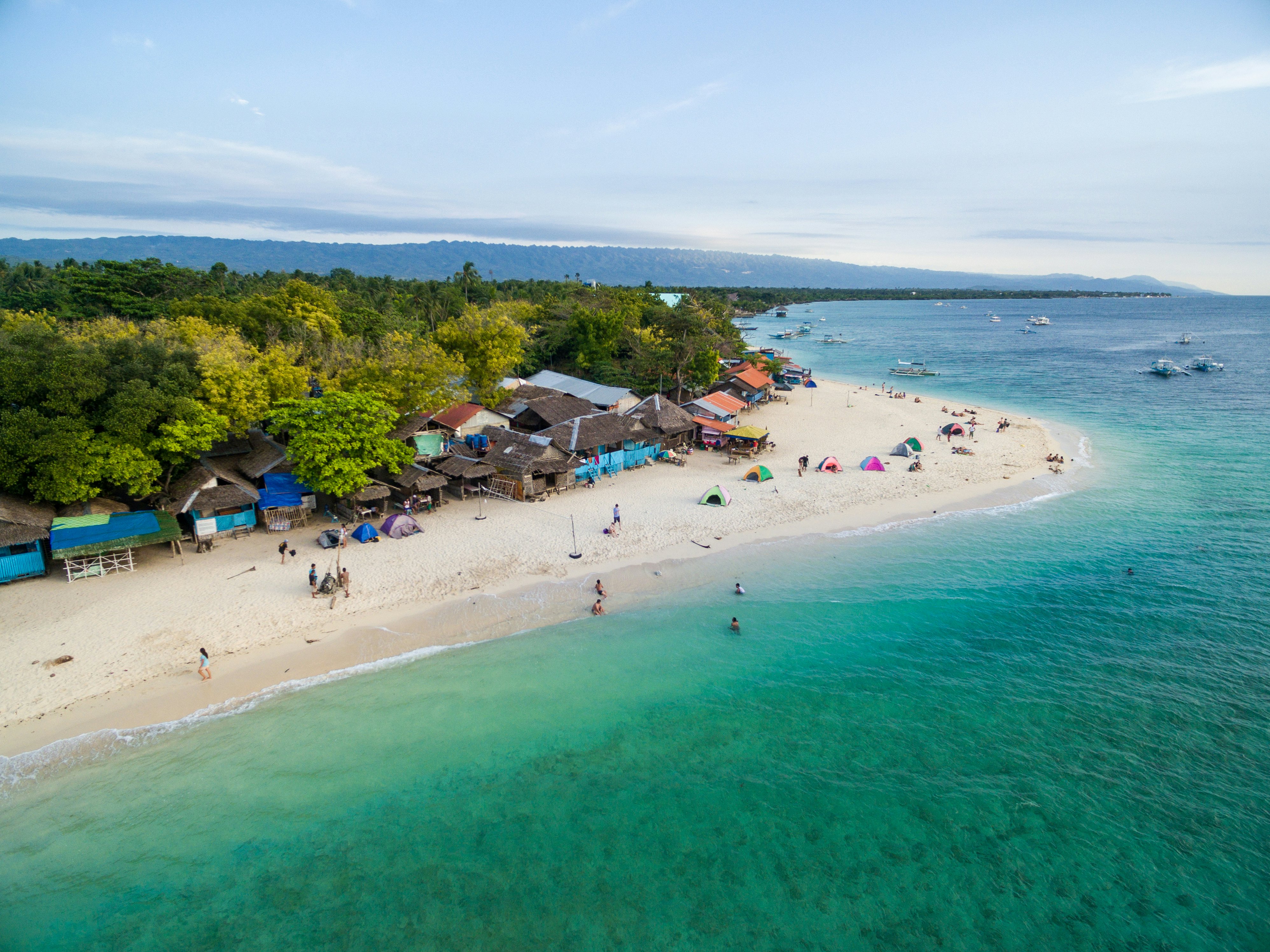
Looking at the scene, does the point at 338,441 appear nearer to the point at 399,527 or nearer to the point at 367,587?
the point at 399,527

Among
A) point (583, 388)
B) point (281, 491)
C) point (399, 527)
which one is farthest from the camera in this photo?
point (583, 388)

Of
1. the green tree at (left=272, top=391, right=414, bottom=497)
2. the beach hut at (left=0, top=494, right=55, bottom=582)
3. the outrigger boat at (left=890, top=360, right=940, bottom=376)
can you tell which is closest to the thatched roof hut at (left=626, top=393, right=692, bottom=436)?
the green tree at (left=272, top=391, right=414, bottom=497)

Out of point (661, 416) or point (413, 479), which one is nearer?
point (413, 479)

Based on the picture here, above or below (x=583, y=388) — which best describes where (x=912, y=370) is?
above

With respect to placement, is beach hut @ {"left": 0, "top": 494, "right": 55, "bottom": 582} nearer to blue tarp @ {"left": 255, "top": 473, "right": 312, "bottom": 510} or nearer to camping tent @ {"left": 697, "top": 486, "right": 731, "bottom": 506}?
blue tarp @ {"left": 255, "top": 473, "right": 312, "bottom": 510}

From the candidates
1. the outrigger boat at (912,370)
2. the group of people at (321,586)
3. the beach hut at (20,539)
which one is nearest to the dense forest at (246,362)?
the beach hut at (20,539)

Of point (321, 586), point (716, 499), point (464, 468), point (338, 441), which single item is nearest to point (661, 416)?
point (716, 499)

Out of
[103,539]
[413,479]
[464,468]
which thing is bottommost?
[103,539]
